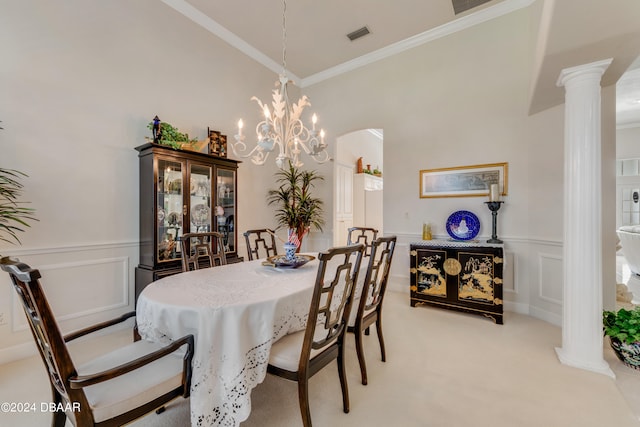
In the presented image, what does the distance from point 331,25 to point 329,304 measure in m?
3.74

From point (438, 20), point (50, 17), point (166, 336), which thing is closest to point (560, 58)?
point (438, 20)

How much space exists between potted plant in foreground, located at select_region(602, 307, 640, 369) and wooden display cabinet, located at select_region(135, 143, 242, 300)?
13.0 feet

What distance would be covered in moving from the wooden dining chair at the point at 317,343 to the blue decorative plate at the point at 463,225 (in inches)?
93.9

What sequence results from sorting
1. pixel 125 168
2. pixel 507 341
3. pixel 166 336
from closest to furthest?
1. pixel 166 336
2. pixel 507 341
3. pixel 125 168

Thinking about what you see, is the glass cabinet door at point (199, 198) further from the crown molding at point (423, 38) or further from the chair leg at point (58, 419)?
the crown molding at point (423, 38)

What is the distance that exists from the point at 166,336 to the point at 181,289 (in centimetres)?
26

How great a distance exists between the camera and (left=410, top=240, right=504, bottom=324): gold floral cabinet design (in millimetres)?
3025

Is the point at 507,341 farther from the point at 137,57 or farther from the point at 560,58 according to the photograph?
the point at 137,57

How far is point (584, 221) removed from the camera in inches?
86.0

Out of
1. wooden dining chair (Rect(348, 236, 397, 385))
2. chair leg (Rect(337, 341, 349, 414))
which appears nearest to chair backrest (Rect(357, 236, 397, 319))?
wooden dining chair (Rect(348, 236, 397, 385))

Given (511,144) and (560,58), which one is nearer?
(560,58)

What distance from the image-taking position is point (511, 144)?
335 centimetres

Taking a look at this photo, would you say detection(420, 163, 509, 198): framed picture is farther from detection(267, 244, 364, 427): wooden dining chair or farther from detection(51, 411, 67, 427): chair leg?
detection(51, 411, 67, 427): chair leg

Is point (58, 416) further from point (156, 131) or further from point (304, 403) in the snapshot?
point (156, 131)
